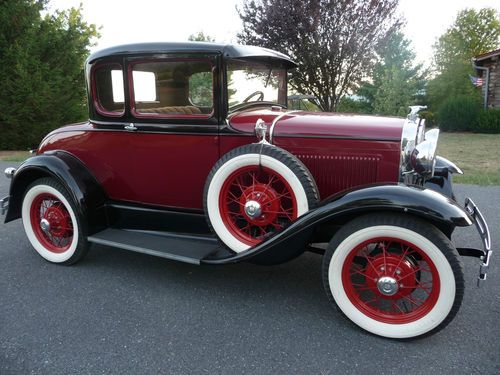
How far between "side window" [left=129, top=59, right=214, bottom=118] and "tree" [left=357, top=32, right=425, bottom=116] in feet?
40.3

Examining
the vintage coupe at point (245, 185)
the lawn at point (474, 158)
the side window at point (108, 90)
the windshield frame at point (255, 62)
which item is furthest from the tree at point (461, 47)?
the side window at point (108, 90)

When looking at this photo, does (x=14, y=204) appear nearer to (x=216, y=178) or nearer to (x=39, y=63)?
(x=216, y=178)

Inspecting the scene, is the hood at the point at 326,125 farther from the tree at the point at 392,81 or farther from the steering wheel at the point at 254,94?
the tree at the point at 392,81

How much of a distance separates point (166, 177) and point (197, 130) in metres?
0.49

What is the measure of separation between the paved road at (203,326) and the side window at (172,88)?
1.29 metres

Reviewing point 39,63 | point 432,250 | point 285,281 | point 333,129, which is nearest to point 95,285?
point 285,281

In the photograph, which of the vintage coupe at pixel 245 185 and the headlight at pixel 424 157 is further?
the headlight at pixel 424 157

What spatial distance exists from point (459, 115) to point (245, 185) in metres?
17.2

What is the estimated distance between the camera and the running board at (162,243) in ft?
9.27

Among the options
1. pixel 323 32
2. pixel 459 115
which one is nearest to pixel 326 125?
pixel 323 32

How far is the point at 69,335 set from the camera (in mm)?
2383

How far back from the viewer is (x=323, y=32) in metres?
12.9

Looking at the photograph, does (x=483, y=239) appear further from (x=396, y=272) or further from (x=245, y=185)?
(x=245, y=185)

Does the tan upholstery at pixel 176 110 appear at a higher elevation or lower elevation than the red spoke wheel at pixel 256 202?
higher
